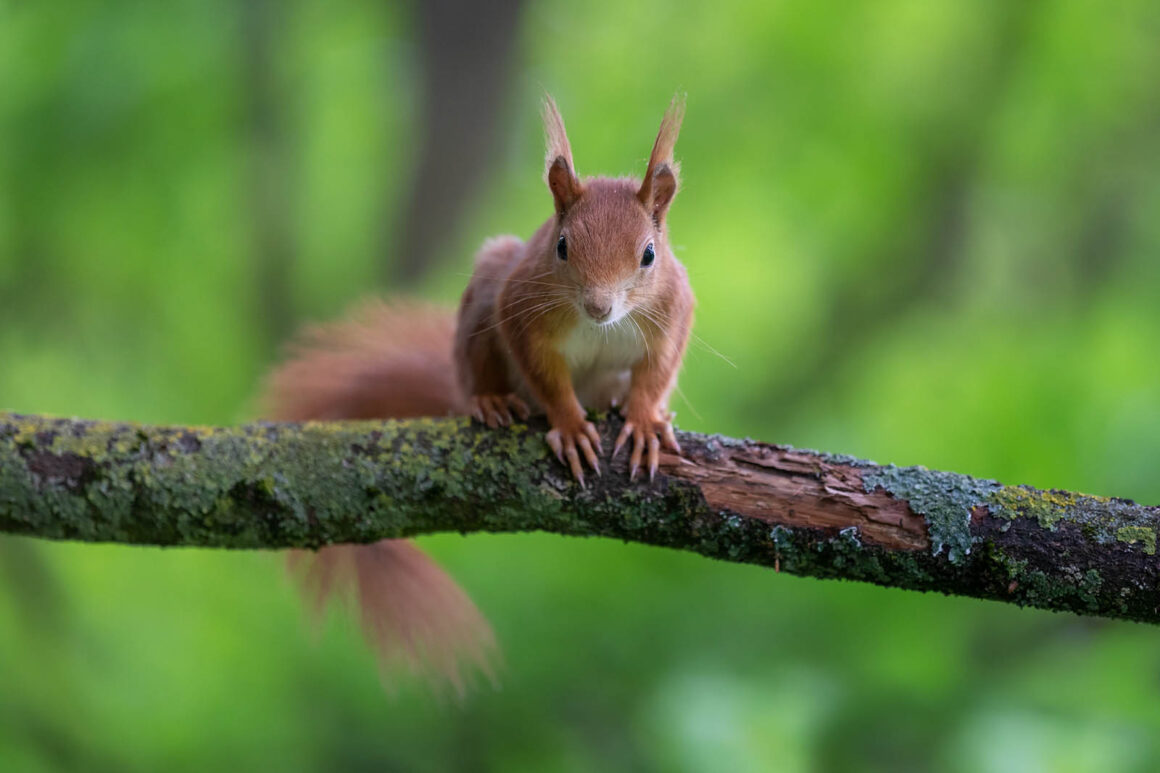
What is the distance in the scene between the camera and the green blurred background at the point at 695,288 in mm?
3234

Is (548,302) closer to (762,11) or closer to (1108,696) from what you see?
(1108,696)

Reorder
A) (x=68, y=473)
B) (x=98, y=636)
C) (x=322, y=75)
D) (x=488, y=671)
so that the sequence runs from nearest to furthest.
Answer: (x=68, y=473), (x=488, y=671), (x=98, y=636), (x=322, y=75)

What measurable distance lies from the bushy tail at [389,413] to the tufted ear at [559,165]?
0.78 meters

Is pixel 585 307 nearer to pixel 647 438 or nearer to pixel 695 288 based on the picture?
pixel 647 438

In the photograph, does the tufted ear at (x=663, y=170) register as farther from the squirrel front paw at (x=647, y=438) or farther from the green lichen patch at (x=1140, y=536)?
the green lichen patch at (x=1140, y=536)

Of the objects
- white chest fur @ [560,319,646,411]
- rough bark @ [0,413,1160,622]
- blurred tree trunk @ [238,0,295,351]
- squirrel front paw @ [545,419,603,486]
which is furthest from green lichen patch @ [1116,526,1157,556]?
blurred tree trunk @ [238,0,295,351]

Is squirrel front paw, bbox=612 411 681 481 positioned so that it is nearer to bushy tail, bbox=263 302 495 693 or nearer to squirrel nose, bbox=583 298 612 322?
squirrel nose, bbox=583 298 612 322

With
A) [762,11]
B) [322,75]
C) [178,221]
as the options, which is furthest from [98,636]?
[762,11]

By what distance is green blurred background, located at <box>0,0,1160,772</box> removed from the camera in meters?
3.23

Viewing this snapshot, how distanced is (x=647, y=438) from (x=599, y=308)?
31 cm

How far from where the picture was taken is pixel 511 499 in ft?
6.98

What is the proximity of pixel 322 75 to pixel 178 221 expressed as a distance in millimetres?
1291

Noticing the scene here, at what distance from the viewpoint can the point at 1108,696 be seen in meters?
2.83

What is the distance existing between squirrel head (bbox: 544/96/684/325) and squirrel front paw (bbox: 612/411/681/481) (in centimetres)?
25
